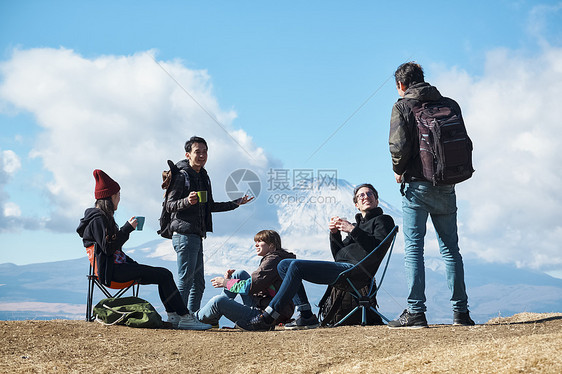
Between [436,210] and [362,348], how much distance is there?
171 centimetres

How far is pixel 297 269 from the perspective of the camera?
6141mm

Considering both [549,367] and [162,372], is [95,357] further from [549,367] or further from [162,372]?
[549,367]

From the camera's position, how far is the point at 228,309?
6.59 meters

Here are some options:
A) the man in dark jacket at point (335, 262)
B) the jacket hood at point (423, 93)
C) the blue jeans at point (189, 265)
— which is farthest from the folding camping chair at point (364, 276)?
the blue jeans at point (189, 265)

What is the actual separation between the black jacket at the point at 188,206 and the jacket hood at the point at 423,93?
2.83 metres

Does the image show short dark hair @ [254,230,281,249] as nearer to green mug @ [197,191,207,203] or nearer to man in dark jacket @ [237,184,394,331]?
man in dark jacket @ [237,184,394,331]

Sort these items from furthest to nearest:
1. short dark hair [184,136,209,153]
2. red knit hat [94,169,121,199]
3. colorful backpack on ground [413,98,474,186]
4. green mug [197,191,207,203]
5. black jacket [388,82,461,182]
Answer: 1. short dark hair [184,136,209,153]
2. green mug [197,191,207,203]
3. red knit hat [94,169,121,199]
4. black jacket [388,82,461,182]
5. colorful backpack on ground [413,98,474,186]

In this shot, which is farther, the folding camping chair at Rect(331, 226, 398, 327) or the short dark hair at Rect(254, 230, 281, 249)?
Result: the short dark hair at Rect(254, 230, 281, 249)

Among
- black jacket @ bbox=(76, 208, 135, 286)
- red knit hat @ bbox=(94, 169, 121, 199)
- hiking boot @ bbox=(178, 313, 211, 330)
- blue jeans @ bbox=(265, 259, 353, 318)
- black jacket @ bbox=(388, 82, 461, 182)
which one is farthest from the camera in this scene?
red knit hat @ bbox=(94, 169, 121, 199)

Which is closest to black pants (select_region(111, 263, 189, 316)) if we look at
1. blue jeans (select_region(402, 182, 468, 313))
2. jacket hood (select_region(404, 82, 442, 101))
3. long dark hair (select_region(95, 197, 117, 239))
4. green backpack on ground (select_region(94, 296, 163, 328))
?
green backpack on ground (select_region(94, 296, 163, 328))

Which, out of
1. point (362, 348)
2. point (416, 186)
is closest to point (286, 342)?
point (362, 348)

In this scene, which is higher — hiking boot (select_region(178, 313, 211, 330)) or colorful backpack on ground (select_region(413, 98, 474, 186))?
colorful backpack on ground (select_region(413, 98, 474, 186))

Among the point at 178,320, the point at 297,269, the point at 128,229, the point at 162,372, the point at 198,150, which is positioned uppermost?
the point at 198,150

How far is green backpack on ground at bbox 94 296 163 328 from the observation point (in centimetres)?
642
